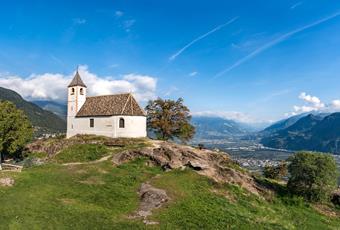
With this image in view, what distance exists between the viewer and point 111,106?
6094 centimetres

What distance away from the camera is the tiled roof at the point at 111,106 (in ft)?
194

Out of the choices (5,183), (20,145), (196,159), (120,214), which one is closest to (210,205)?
(120,214)

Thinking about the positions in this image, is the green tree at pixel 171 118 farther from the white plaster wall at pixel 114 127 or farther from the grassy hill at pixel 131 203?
the grassy hill at pixel 131 203

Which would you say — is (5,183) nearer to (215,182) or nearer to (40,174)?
(40,174)

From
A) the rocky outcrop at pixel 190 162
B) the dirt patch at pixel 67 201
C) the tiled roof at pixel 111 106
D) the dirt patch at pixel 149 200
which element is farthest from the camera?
the tiled roof at pixel 111 106

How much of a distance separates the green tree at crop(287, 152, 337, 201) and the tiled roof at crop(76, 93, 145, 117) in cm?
2951

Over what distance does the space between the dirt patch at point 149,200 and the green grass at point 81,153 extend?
16.5 metres

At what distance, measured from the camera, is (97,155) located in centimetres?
4900

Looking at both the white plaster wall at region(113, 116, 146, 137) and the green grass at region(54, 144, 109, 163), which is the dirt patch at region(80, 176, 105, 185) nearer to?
the green grass at region(54, 144, 109, 163)

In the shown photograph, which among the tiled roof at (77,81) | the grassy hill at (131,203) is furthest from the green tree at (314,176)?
the tiled roof at (77,81)

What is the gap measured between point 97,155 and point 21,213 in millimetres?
23050

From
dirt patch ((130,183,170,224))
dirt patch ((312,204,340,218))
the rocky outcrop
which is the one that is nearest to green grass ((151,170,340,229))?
dirt patch ((130,183,170,224))

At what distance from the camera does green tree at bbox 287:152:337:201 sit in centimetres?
4150

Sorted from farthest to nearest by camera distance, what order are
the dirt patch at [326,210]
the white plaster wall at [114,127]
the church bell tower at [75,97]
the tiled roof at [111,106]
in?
the church bell tower at [75,97] < the tiled roof at [111,106] < the white plaster wall at [114,127] < the dirt patch at [326,210]
